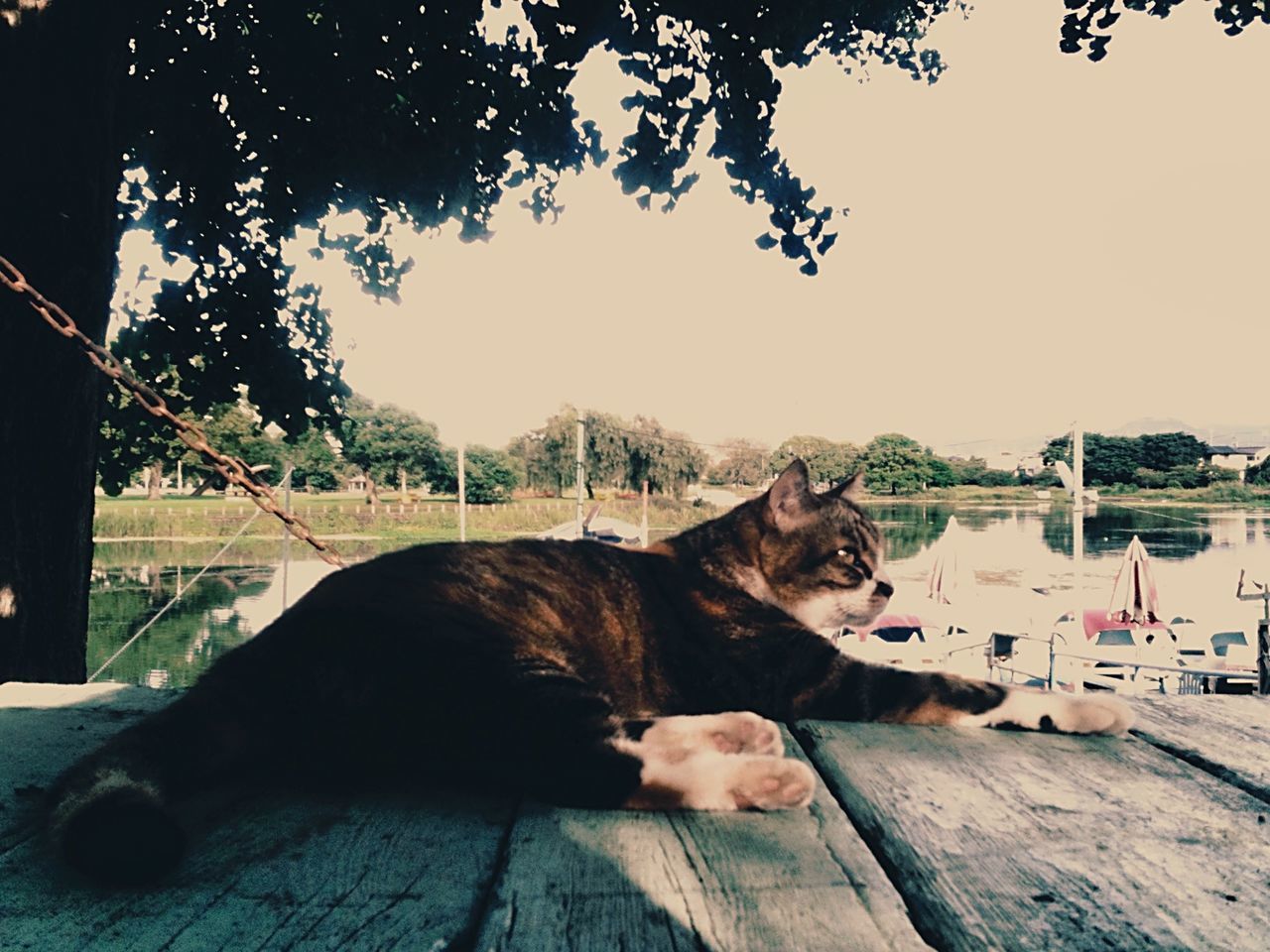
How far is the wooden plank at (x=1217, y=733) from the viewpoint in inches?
61.6

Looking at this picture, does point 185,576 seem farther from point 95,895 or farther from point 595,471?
point 95,895

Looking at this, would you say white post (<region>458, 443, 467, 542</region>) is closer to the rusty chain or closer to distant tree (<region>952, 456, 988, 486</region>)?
the rusty chain

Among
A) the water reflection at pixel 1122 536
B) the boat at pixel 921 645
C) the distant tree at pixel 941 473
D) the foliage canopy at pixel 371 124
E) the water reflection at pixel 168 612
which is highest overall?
the foliage canopy at pixel 371 124

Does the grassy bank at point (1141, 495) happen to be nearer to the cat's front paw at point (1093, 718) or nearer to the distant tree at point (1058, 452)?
the distant tree at point (1058, 452)

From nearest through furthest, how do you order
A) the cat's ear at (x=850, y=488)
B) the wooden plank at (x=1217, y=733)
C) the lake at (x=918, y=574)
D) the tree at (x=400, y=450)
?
the wooden plank at (x=1217, y=733) → the cat's ear at (x=850, y=488) → the tree at (x=400, y=450) → the lake at (x=918, y=574)

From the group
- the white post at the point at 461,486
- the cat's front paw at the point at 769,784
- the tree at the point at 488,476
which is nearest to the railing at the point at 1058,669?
the tree at the point at 488,476

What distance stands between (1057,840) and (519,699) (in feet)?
3.25

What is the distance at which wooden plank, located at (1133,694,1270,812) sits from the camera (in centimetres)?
157

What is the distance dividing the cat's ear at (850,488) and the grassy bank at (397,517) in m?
0.62

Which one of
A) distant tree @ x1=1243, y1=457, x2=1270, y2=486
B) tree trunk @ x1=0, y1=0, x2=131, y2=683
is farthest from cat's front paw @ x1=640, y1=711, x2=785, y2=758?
distant tree @ x1=1243, y1=457, x2=1270, y2=486

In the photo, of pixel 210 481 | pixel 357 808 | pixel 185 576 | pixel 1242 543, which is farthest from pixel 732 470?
pixel 1242 543

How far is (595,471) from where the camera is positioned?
998 centimetres

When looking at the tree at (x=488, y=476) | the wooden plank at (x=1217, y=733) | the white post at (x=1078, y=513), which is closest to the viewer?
the wooden plank at (x=1217, y=733)

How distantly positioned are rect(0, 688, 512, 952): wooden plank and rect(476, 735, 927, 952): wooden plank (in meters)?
0.06
